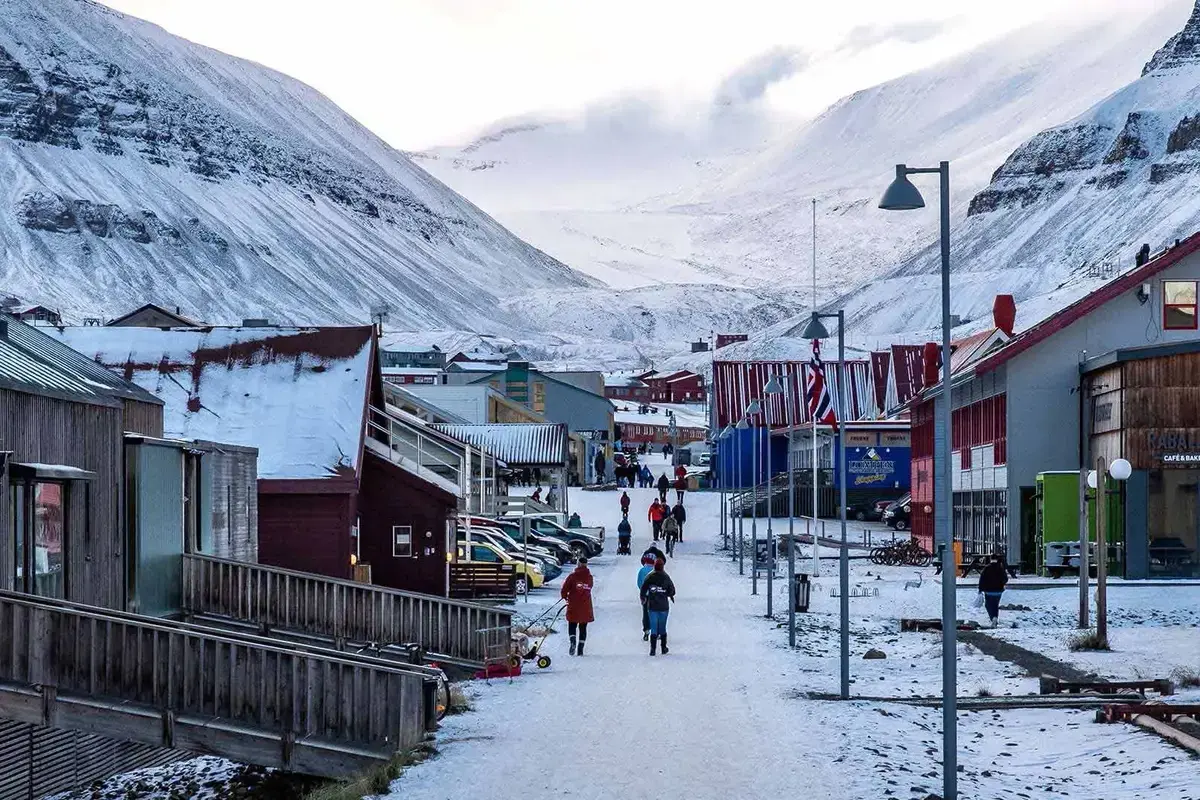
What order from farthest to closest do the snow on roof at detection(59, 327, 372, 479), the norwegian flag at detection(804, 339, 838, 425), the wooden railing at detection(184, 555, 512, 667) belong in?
the norwegian flag at detection(804, 339, 838, 425) < the snow on roof at detection(59, 327, 372, 479) < the wooden railing at detection(184, 555, 512, 667)

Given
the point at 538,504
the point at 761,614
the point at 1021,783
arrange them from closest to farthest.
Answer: the point at 1021,783, the point at 761,614, the point at 538,504

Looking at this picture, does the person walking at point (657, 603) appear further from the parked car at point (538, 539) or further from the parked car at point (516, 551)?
the parked car at point (538, 539)

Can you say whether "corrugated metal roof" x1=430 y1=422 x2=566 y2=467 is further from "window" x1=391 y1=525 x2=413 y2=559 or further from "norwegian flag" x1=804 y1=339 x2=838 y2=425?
"window" x1=391 y1=525 x2=413 y2=559

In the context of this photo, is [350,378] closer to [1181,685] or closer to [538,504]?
[1181,685]

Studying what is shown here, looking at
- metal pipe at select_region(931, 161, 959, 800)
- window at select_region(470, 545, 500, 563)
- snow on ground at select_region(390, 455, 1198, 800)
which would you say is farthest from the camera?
window at select_region(470, 545, 500, 563)

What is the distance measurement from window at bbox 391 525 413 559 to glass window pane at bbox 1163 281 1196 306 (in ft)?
76.0

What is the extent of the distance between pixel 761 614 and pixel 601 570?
1781 centimetres

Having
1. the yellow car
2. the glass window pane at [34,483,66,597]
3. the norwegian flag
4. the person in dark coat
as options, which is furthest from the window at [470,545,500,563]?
the glass window pane at [34,483,66,597]

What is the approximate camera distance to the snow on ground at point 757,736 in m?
17.7

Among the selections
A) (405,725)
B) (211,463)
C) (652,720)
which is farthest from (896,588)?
(405,725)

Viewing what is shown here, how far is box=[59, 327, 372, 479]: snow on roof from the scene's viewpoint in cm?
3944

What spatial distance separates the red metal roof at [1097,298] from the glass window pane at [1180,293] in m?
0.63

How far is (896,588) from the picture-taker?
46531 mm

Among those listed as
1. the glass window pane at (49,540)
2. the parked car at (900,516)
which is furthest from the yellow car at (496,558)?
the parked car at (900,516)
